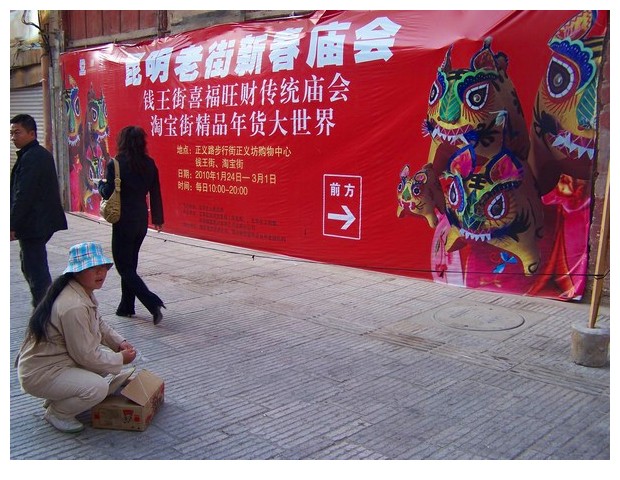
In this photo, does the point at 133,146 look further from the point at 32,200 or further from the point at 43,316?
the point at 43,316

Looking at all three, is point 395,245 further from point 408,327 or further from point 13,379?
point 13,379

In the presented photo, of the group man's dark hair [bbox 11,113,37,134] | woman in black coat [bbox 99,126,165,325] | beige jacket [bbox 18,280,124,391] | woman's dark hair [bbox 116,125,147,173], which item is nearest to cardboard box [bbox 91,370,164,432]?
beige jacket [bbox 18,280,124,391]

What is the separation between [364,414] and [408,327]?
→ 180 centimetres

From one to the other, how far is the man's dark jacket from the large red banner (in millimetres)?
3338

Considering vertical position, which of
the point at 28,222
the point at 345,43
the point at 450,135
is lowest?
the point at 28,222

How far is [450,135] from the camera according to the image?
6500 mm

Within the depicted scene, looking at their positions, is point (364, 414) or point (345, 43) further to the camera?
point (345, 43)

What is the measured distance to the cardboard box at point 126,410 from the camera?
343 cm

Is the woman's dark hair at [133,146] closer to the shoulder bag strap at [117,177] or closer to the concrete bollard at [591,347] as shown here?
the shoulder bag strap at [117,177]

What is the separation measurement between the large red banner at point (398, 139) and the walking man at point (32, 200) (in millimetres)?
3330

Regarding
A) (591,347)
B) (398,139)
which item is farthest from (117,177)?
(591,347)

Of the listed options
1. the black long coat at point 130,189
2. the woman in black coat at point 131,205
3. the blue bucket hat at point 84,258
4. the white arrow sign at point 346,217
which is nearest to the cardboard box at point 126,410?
the blue bucket hat at point 84,258

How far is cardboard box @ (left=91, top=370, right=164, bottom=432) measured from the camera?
11.3 ft
